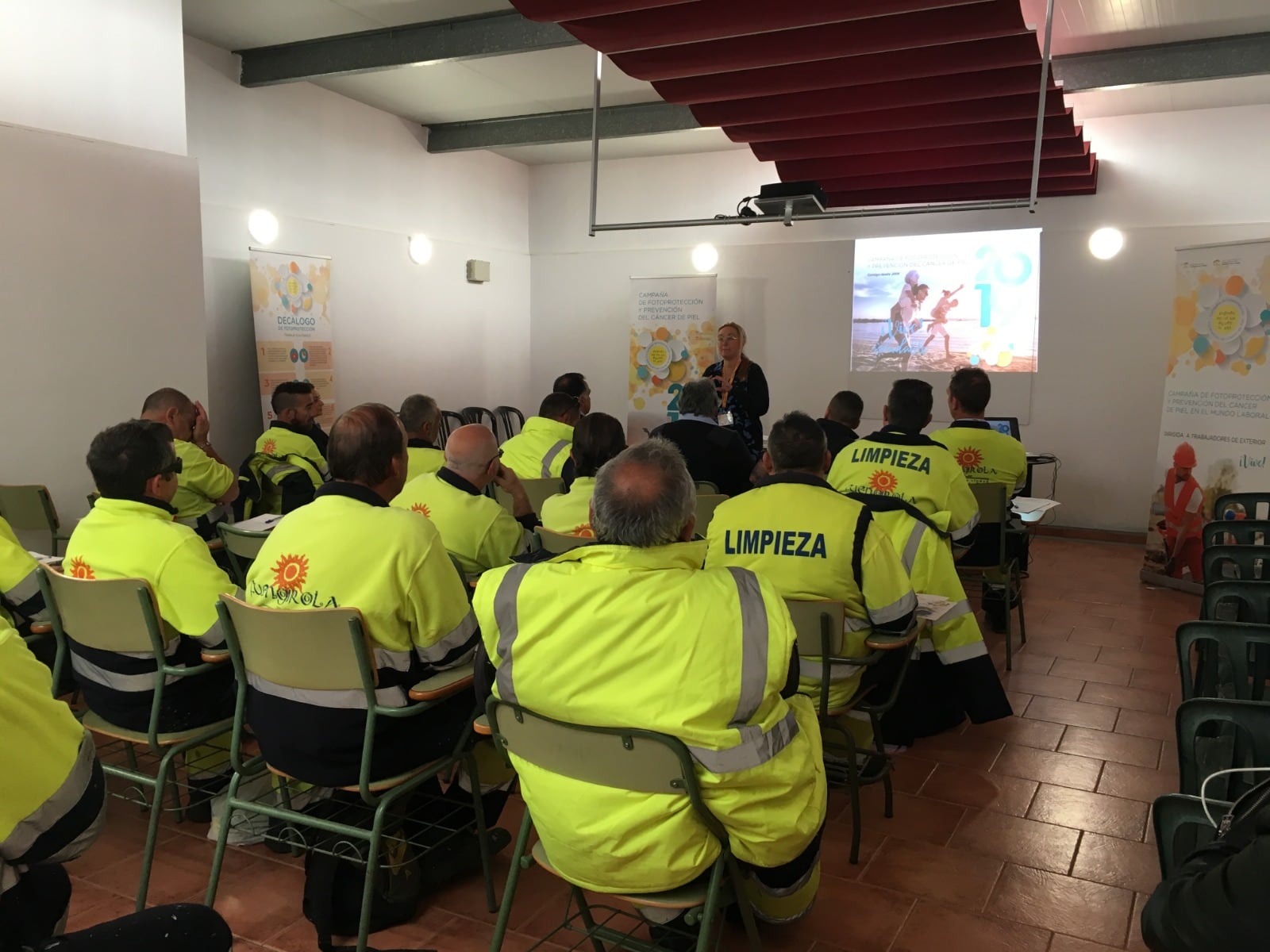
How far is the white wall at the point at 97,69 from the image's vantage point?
4.21 meters

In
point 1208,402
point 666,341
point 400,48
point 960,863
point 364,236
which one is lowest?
point 960,863

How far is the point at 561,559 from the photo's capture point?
6.04 feet

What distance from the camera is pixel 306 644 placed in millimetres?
2088

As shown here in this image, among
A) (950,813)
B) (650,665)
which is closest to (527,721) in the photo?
(650,665)

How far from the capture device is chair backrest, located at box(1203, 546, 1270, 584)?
2.95 m

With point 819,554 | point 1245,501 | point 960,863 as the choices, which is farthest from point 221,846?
point 1245,501

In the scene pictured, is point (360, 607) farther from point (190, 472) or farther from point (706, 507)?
point (190, 472)

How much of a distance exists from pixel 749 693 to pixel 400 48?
17.8 feet

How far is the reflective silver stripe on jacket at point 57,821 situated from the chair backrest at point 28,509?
3.05 metres

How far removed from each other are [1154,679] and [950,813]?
1.85 metres

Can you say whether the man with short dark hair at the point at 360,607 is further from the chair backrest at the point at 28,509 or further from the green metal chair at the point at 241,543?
the chair backrest at the point at 28,509

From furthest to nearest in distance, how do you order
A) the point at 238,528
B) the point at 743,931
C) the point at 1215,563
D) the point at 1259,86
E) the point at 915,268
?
the point at 915,268 → the point at 1259,86 → the point at 238,528 → the point at 1215,563 → the point at 743,931

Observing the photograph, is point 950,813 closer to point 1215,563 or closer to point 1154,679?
point 1215,563

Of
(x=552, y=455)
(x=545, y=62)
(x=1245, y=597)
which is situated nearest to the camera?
(x=1245, y=597)
